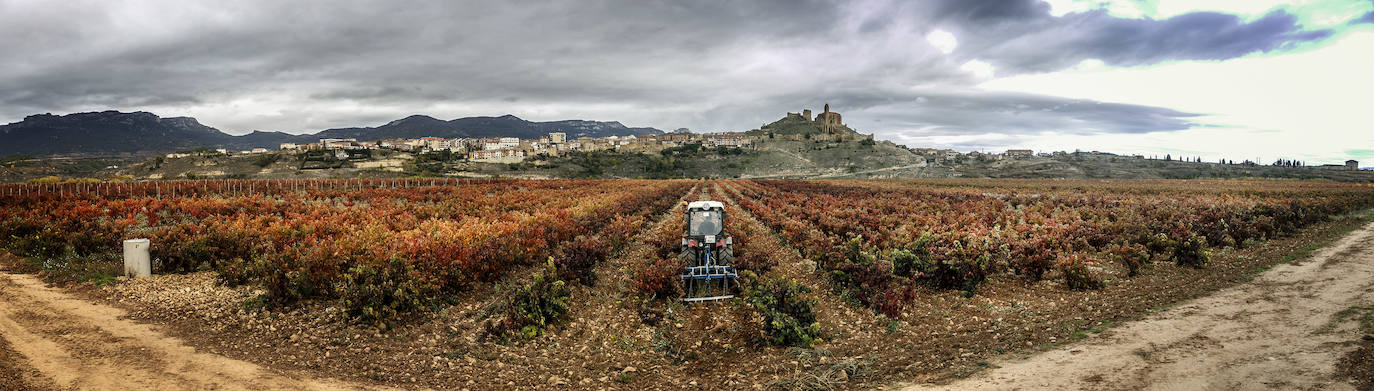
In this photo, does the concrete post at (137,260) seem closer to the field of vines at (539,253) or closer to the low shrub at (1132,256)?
the field of vines at (539,253)

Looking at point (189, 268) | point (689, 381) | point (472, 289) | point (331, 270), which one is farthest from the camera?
point (189, 268)

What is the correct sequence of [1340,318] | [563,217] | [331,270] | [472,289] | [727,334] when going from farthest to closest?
[563,217], [472,289], [331,270], [727,334], [1340,318]

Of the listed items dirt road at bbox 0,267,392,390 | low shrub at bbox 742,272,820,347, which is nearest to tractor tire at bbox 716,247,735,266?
low shrub at bbox 742,272,820,347

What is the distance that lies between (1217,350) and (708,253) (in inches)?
263

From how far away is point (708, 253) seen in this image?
9.64m

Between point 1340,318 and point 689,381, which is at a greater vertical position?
point 1340,318

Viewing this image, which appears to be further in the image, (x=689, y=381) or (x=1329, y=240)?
(x=1329, y=240)

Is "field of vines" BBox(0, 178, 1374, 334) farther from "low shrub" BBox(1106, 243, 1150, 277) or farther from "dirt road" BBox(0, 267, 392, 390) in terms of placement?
"dirt road" BBox(0, 267, 392, 390)

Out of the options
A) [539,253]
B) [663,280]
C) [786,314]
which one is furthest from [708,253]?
[539,253]

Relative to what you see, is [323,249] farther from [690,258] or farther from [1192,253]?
[1192,253]

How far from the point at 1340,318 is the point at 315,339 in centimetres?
1302

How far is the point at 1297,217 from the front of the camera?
1759cm

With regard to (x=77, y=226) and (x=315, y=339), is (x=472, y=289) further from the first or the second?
(x=77, y=226)

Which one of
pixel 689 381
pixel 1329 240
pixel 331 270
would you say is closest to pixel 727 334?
pixel 689 381
